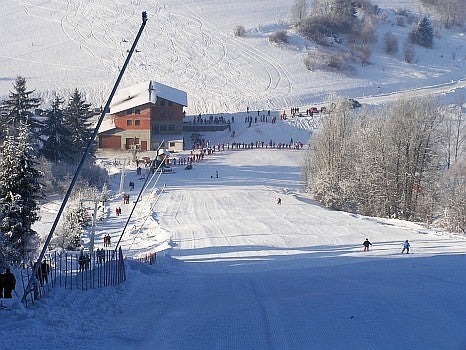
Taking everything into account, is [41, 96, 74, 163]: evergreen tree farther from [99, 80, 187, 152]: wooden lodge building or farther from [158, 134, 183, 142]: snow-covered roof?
[158, 134, 183, 142]: snow-covered roof

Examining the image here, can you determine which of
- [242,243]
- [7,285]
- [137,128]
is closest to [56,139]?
[137,128]

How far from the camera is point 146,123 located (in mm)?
65812

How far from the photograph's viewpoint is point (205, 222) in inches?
1433

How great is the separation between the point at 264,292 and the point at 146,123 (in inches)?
1984

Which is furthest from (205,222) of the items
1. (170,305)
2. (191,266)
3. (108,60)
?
(108,60)

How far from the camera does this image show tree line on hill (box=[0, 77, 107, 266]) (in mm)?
20734

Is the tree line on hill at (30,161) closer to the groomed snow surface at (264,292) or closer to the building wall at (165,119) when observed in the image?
the groomed snow surface at (264,292)

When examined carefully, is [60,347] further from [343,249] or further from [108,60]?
[108,60]

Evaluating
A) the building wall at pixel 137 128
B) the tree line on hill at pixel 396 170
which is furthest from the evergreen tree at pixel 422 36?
the tree line on hill at pixel 396 170

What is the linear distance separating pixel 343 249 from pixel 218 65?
68.9 metres

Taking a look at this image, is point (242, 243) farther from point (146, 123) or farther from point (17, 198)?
point (146, 123)

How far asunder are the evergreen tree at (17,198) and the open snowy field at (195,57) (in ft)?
198

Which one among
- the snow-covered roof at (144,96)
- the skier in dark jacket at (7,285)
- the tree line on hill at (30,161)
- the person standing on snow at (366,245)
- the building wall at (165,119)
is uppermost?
the snow-covered roof at (144,96)

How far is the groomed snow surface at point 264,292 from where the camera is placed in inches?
474
